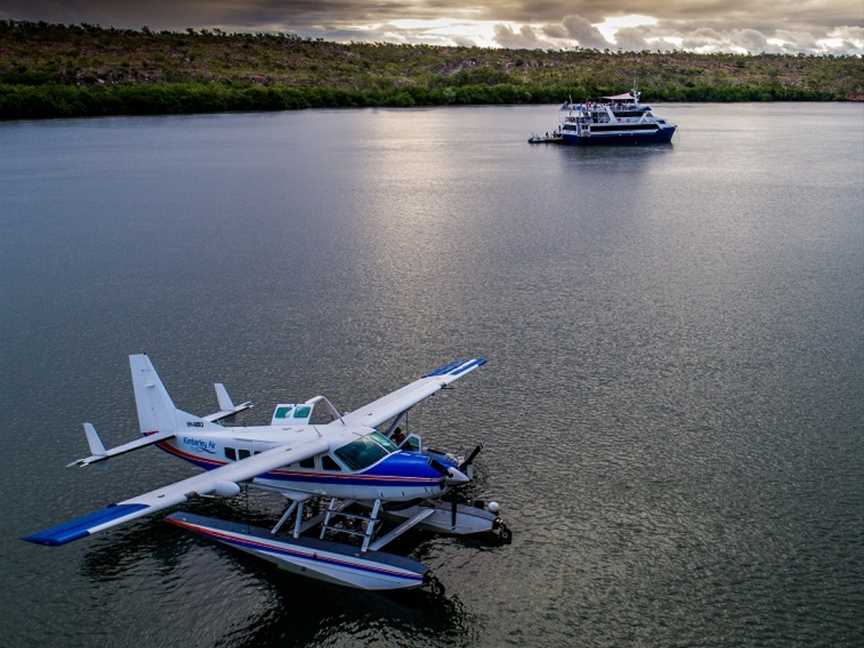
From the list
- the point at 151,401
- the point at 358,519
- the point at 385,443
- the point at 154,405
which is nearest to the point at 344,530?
the point at 358,519

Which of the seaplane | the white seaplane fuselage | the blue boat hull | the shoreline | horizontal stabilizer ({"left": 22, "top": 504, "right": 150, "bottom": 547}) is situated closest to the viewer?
horizontal stabilizer ({"left": 22, "top": 504, "right": 150, "bottom": 547})

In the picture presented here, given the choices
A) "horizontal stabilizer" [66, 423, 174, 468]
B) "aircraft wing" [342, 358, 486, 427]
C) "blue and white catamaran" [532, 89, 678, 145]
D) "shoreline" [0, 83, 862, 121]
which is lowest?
"horizontal stabilizer" [66, 423, 174, 468]

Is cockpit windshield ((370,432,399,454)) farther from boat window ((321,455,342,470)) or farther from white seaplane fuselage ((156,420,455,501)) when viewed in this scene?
boat window ((321,455,342,470))

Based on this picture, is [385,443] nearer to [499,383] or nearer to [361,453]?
[361,453]

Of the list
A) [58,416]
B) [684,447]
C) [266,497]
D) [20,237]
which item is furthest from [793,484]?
[20,237]

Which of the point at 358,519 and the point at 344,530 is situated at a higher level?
the point at 344,530

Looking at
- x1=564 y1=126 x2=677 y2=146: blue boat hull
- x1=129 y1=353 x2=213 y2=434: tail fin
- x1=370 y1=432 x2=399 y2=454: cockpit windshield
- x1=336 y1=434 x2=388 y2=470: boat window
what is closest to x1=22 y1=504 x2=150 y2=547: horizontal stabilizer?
x1=336 y1=434 x2=388 y2=470: boat window
